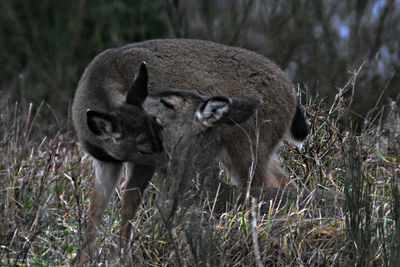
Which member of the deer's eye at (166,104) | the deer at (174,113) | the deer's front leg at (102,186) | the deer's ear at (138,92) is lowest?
the deer's front leg at (102,186)

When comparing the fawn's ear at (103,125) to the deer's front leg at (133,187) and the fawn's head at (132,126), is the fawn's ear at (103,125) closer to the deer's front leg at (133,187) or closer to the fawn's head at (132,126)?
the fawn's head at (132,126)

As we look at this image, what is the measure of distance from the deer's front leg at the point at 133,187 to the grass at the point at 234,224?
3.6 inches

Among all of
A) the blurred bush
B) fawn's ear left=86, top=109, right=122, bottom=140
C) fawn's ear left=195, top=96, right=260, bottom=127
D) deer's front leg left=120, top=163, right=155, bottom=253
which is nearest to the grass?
deer's front leg left=120, top=163, right=155, bottom=253

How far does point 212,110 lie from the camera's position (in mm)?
4926

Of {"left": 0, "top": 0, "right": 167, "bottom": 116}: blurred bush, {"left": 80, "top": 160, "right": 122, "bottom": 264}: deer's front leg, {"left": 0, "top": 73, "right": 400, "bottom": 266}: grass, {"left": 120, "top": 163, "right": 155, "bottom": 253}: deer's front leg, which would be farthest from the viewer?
{"left": 0, "top": 0, "right": 167, "bottom": 116}: blurred bush

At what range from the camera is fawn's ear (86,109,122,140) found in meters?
4.70

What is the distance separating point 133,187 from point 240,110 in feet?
3.06

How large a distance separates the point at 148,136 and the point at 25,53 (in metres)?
10.9

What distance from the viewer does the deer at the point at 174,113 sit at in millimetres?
4785

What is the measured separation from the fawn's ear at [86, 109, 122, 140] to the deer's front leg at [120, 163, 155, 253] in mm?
360

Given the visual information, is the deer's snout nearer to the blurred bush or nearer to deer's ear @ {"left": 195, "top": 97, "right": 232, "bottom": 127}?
deer's ear @ {"left": 195, "top": 97, "right": 232, "bottom": 127}

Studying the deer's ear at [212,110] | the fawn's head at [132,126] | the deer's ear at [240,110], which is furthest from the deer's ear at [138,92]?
the deer's ear at [240,110]

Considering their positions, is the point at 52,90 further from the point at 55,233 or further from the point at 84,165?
the point at 55,233

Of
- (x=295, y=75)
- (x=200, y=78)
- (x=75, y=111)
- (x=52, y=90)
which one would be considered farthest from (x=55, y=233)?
(x=52, y=90)
